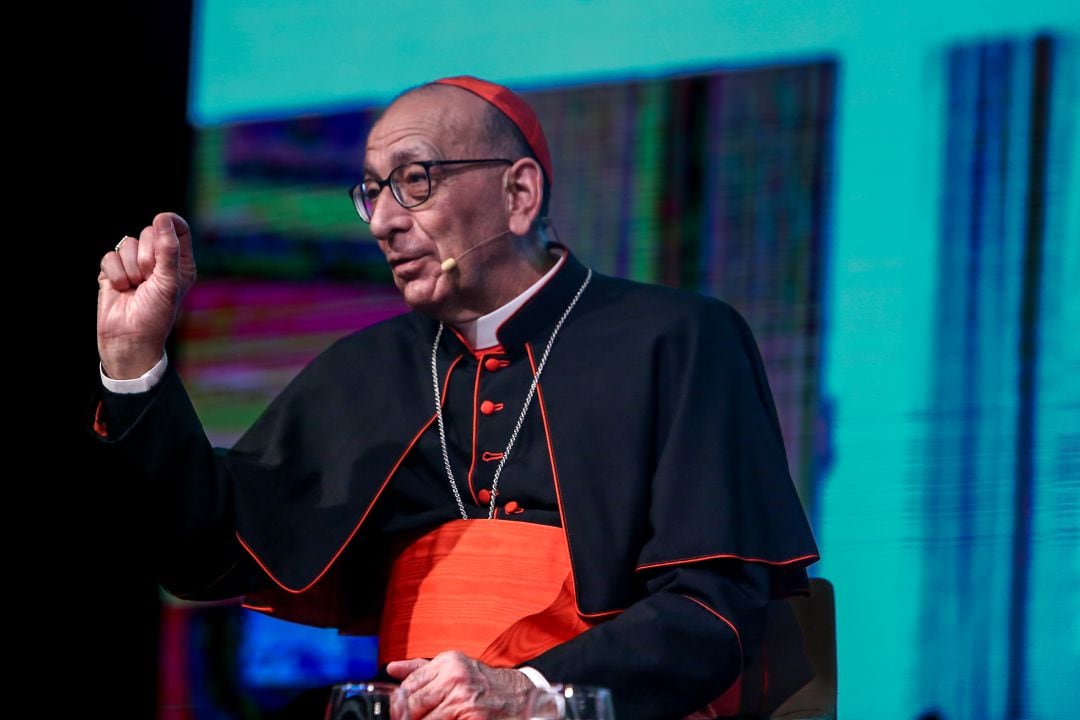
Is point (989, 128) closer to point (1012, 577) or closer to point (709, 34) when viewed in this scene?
point (709, 34)

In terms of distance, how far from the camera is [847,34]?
3.62 meters

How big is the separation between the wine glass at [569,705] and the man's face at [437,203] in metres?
1.35

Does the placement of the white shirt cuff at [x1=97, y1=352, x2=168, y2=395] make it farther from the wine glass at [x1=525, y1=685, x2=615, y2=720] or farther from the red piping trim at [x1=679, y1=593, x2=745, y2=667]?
the wine glass at [x1=525, y1=685, x2=615, y2=720]

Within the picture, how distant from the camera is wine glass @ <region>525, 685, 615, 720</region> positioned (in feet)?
5.07

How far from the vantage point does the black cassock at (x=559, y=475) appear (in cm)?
242

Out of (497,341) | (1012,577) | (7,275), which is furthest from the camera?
(7,275)

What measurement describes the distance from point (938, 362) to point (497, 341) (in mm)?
1104

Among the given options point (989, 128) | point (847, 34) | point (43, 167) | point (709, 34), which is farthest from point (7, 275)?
point (989, 128)

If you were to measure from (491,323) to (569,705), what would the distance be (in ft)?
4.81

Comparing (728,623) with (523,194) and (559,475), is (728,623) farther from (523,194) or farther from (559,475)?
(523,194)

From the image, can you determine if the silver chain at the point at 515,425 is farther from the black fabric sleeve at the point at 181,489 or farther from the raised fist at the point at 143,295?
the raised fist at the point at 143,295

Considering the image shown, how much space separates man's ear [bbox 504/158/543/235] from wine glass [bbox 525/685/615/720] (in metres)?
1.49

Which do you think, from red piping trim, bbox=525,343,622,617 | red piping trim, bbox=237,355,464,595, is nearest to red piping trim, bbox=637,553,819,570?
red piping trim, bbox=525,343,622,617

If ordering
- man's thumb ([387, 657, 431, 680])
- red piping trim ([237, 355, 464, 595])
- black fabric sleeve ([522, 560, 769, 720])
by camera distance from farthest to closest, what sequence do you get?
red piping trim ([237, 355, 464, 595]) → black fabric sleeve ([522, 560, 769, 720]) → man's thumb ([387, 657, 431, 680])
